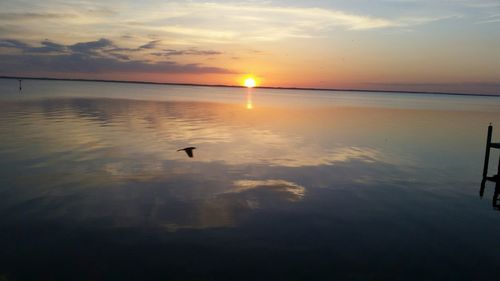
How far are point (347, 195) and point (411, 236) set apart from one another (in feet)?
17.8

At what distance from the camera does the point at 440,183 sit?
75.9 feet

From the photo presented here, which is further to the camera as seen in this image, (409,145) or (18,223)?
(409,145)

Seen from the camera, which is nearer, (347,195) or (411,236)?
(411,236)

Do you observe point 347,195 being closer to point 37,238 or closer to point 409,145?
point 37,238

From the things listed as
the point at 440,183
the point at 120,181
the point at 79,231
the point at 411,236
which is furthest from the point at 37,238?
the point at 440,183

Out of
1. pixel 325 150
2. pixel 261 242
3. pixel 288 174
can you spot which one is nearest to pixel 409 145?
pixel 325 150

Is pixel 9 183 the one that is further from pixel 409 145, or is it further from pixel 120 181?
pixel 409 145

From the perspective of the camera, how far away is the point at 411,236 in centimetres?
1462

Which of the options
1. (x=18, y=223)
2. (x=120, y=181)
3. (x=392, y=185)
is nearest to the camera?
(x=18, y=223)

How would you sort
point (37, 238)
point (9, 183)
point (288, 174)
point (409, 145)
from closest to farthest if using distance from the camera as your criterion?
point (37, 238), point (9, 183), point (288, 174), point (409, 145)

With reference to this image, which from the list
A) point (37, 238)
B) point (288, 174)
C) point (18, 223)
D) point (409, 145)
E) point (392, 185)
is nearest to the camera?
point (37, 238)

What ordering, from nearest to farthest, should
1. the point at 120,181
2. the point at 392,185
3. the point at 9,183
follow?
1. the point at 9,183
2. the point at 120,181
3. the point at 392,185

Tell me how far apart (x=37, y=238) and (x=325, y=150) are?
25672mm

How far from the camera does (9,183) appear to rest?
19297 mm
